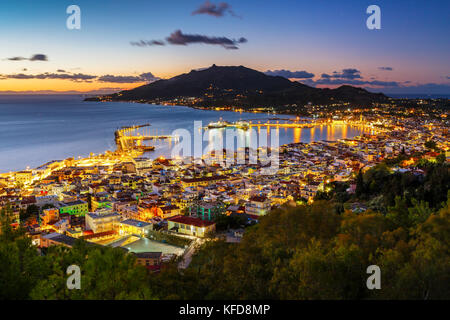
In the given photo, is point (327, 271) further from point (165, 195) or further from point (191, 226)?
point (165, 195)

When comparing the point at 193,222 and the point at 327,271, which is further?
the point at 193,222

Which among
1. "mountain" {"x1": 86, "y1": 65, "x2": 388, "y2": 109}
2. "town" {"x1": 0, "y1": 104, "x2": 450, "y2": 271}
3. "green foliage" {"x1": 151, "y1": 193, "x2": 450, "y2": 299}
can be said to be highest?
"mountain" {"x1": 86, "y1": 65, "x2": 388, "y2": 109}

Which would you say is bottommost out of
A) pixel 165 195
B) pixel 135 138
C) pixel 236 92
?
pixel 165 195

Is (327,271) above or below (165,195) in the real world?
above

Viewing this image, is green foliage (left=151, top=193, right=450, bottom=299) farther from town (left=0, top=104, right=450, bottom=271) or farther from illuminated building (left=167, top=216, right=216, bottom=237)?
illuminated building (left=167, top=216, right=216, bottom=237)

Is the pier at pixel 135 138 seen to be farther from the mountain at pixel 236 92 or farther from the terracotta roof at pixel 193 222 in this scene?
the mountain at pixel 236 92

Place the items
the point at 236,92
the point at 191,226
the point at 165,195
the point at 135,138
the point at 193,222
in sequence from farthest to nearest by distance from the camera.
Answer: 1. the point at 236,92
2. the point at 135,138
3. the point at 165,195
4. the point at 193,222
5. the point at 191,226

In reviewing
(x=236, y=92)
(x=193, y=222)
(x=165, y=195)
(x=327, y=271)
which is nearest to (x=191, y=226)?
(x=193, y=222)

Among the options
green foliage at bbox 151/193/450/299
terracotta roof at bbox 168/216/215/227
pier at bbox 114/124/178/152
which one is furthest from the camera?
pier at bbox 114/124/178/152

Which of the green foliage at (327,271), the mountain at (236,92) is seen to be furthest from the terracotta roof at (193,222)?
the mountain at (236,92)

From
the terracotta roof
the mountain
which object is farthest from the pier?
the mountain
